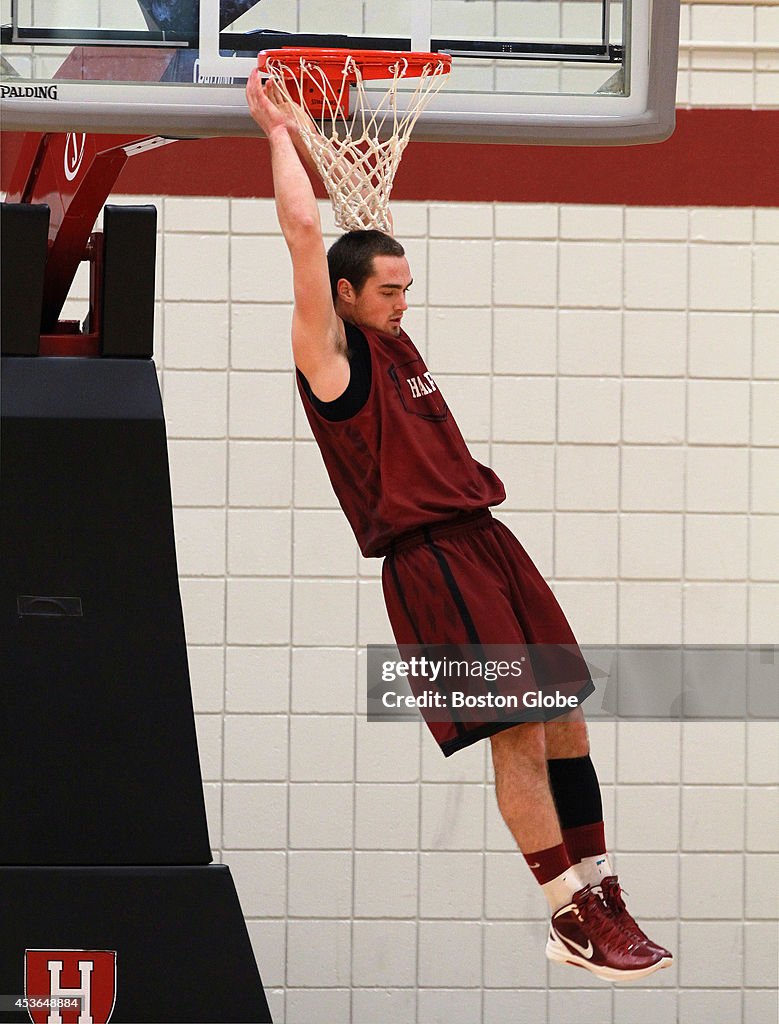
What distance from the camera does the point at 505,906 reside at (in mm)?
3689

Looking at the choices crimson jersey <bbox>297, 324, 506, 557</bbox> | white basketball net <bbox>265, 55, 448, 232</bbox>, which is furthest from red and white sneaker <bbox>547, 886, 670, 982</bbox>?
white basketball net <bbox>265, 55, 448, 232</bbox>

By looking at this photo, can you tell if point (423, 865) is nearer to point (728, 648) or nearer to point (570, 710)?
point (728, 648)

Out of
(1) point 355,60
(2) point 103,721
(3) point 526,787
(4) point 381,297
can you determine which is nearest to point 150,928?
(2) point 103,721

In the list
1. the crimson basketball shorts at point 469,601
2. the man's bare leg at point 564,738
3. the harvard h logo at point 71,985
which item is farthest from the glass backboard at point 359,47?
Answer: the harvard h logo at point 71,985

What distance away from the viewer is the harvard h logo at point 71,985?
7.41 feet

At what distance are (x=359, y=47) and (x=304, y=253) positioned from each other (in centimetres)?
36

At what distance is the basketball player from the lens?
2213 millimetres

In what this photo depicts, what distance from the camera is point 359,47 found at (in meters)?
2.15

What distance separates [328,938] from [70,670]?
1.70 meters

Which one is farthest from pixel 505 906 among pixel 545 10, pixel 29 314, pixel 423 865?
pixel 545 10

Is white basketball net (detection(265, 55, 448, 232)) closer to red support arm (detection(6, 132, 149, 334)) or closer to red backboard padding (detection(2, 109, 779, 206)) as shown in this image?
red support arm (detection(6, 132, 149, 334))

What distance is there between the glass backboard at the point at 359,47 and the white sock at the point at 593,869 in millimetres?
1201

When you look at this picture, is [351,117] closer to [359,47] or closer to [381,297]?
[359,47]

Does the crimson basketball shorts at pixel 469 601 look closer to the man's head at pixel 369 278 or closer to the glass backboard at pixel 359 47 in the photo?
the man's head at pixel 369 278
